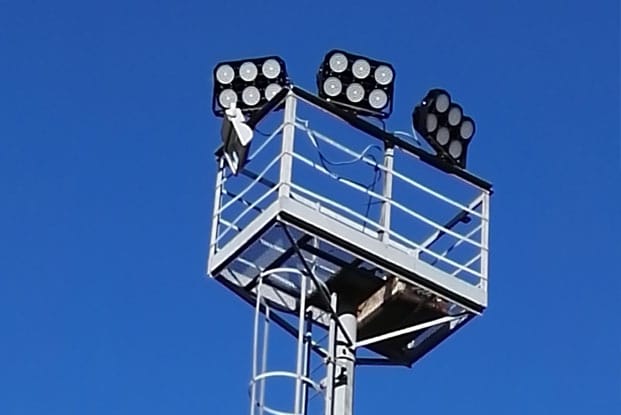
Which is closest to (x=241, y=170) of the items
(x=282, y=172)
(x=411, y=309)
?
(x=282, y=172)

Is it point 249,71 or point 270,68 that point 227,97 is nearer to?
point 249,71

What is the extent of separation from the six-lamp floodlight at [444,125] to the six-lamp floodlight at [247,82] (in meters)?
1.89

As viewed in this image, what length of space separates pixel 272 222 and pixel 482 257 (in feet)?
10.1

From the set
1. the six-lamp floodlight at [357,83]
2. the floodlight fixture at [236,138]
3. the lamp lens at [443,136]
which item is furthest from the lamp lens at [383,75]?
the floodlight fixture at [236,138]

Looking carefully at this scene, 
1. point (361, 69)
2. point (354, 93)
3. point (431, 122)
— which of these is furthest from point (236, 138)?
point (431, 122)

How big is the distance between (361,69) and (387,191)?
5.43 ft

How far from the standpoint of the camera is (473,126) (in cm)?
2620

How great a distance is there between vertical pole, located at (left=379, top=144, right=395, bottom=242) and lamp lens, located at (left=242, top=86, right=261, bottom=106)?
1.75 m

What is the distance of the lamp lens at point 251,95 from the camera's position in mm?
25438

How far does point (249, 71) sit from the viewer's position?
2548 centimetres

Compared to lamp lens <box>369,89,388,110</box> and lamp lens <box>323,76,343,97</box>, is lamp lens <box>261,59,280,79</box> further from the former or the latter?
lamp lens <box>369,89,388,110</box>

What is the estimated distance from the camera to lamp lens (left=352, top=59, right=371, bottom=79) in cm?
2530

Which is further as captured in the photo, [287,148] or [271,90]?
[271,90]

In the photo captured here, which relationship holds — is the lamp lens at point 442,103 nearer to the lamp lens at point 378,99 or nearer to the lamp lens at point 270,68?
the lamp lens at point 378,99
